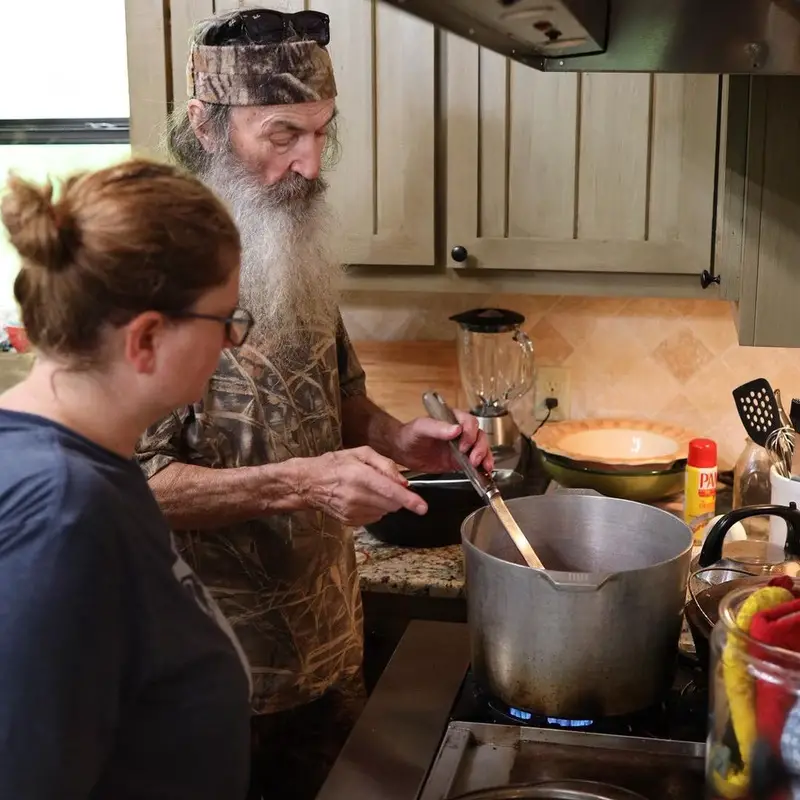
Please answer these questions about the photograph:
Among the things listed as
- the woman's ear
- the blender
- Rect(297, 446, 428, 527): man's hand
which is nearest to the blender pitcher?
the blender

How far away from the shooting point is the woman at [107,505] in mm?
757

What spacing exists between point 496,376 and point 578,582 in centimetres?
116

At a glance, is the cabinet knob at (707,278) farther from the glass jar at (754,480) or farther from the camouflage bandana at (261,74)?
the camouflage bandana at (261,74)

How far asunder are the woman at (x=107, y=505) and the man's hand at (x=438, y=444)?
0.56 meters

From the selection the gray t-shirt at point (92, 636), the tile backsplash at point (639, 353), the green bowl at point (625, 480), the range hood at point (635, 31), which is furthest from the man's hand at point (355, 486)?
the tile backsplash at point (639, 353)

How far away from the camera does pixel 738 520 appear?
1.18m

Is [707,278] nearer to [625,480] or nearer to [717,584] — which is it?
[625,480]

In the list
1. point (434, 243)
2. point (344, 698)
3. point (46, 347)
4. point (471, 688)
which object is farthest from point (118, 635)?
point (434, 243)

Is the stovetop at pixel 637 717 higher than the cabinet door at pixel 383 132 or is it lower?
lower

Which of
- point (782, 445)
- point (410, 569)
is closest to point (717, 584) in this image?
point (782, 445)

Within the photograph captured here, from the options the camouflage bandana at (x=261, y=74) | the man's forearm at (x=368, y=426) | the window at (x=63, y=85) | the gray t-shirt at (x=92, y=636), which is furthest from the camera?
the window at (x=63, y=85)

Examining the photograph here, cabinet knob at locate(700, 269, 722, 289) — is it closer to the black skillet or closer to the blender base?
the blender base

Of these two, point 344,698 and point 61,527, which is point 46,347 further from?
point 344,698

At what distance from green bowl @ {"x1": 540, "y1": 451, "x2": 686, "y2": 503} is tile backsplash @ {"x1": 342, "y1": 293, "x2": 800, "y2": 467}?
0.91ft
